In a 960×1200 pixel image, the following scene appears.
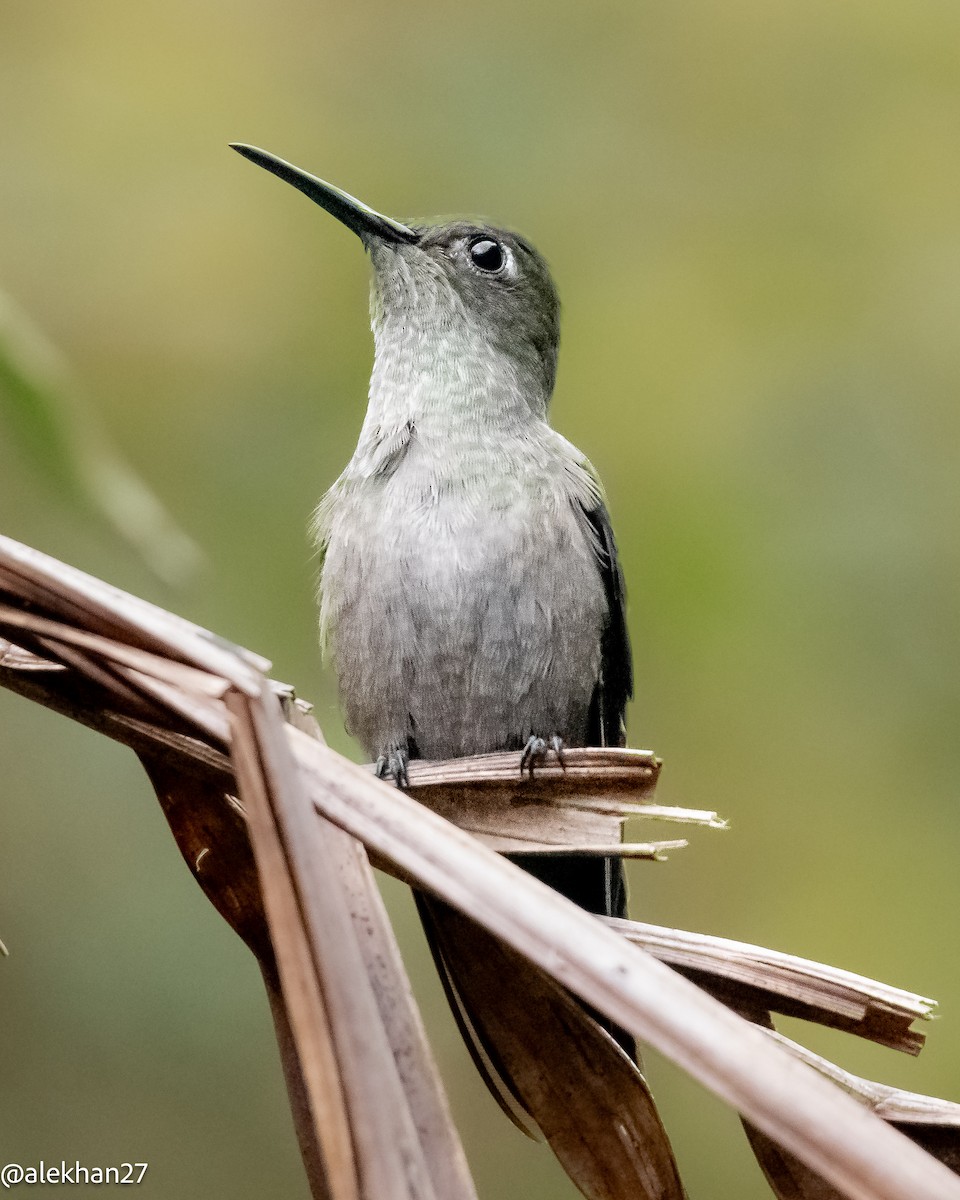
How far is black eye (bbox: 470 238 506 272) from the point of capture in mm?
2945

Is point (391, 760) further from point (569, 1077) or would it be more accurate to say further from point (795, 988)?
point (795, 988)

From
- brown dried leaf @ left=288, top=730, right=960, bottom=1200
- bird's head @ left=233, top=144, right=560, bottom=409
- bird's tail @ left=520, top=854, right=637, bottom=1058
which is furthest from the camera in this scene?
bird's head @ left=233, top=144, right=560, bottom=409

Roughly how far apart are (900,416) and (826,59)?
4.08 ft

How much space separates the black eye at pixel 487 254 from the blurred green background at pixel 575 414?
889 millimetres

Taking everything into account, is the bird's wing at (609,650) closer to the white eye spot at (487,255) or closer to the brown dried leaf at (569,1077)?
the white eye spot at (487,255)

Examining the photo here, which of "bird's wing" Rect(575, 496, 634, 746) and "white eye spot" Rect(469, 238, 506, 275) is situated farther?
"white eye spot" Rect(469, 238, 506, 275)

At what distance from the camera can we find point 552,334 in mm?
3115

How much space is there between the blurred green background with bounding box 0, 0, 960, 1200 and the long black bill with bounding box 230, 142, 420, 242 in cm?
89

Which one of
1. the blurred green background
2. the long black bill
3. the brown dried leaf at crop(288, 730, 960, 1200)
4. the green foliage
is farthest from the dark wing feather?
the brown dried leaf at crop(288, 730, 960, 1200)

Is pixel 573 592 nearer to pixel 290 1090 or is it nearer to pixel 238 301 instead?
pixel 290 1090

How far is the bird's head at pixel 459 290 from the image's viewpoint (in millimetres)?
2795

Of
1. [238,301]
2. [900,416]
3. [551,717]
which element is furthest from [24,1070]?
[900,416]

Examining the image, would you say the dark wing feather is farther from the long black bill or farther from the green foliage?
the green foliage

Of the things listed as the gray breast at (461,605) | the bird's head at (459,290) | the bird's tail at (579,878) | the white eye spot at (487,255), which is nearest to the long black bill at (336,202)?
the bird's head at (459,290)
